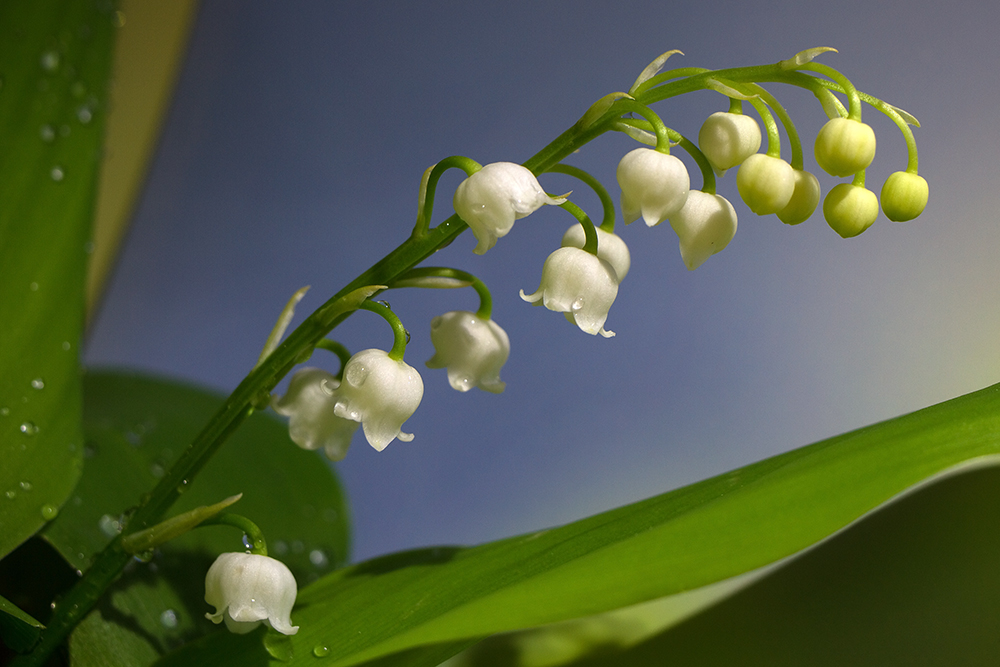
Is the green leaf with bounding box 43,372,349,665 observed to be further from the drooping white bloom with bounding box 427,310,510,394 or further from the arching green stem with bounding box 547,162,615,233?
the arching green stem with bounding box 547,162,615,233

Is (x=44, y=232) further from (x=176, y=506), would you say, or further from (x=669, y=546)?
(x=669, y=546)

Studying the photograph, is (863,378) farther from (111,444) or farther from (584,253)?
(111,444)

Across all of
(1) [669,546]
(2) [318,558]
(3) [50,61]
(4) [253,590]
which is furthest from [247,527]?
(3) [50,61]

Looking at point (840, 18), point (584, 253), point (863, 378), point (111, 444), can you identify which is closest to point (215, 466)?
point (111, 444)

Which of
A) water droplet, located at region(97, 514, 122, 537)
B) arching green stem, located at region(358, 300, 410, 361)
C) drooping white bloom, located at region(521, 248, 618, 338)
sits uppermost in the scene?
drooping white bloom, located at region(521, 248, 618, 338)

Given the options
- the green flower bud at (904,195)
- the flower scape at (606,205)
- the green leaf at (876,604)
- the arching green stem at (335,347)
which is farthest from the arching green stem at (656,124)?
the green leaf at (876,604)

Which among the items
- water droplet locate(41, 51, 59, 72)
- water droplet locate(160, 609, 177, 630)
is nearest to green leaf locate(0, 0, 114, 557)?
water droplet locate(41, 51, 59, 72)

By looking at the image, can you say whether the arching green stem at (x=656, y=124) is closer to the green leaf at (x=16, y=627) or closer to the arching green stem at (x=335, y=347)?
the arching green stem at (x=335, y=347)
